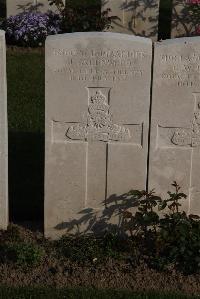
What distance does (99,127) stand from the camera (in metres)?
5.31

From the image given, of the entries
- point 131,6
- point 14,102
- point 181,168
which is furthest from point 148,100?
point 131,6

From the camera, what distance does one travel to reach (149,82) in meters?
5.21

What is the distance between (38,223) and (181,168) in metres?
1.37

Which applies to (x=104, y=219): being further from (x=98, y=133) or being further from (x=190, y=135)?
(x=190, y=135)

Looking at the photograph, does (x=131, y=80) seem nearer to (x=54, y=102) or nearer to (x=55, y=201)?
(x=54, y=102)

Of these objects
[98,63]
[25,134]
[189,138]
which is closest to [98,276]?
[189,138]

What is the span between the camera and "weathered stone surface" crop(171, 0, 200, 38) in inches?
487

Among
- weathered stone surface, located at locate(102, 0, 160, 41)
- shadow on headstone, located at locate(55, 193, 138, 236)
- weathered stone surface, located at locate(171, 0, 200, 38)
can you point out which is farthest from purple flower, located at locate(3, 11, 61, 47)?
shadow on headstone, located at locate(55, 193, 138, 236)

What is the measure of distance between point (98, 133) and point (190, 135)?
0.73m

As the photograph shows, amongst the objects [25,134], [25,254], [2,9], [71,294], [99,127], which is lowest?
[71,294]

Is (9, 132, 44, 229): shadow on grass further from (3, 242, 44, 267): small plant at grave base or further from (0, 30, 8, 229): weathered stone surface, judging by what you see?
(3, 242, 44, 267): small plant at grave base

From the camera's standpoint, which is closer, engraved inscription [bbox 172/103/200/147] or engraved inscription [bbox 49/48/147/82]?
engraved inscription [bbox 49/48/147/82]

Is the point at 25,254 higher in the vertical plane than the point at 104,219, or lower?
lower

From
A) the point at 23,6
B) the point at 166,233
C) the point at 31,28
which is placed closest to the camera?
the point at 166,233
